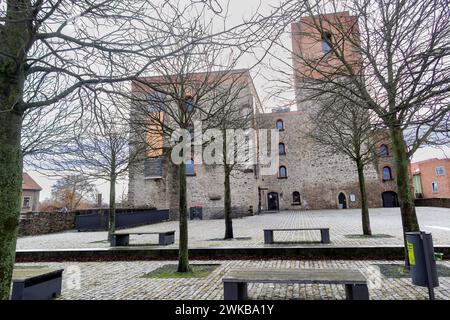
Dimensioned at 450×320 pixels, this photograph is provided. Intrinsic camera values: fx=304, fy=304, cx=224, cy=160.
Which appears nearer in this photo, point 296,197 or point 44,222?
point 44,222

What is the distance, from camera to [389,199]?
30969 mm

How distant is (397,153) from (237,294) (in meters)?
4.76

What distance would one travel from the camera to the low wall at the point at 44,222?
16661 millimetres

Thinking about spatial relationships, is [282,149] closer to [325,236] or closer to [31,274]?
[325,236]

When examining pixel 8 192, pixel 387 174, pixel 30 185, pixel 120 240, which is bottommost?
pixel 120 240

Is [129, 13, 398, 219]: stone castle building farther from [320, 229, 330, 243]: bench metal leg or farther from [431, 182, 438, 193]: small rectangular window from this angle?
[320, 229, 330, 243]: bench metal leg

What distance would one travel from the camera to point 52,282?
5.12 meters

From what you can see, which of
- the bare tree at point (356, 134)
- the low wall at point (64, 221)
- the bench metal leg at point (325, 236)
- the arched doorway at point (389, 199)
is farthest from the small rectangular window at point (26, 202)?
the arched doorway at point (389, 199)

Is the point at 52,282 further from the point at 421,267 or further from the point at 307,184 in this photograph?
the point at 307,184

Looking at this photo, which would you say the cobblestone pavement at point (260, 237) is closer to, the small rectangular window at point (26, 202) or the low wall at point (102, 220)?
the low wall at point (102, 220)

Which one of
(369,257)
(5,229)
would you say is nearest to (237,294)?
(5,229)

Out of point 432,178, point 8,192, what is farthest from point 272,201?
point 8,192

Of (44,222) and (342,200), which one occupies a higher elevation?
(342,200)

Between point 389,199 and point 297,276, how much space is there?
31.1m
